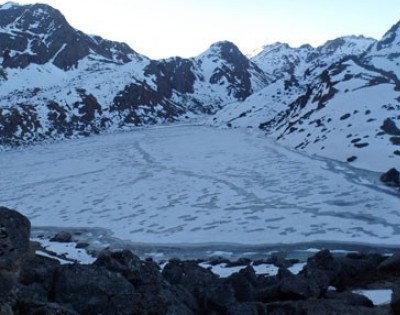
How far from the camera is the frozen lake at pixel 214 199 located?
2206cm

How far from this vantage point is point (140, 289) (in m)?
10.2

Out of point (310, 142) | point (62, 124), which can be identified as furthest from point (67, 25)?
point (310, 142)

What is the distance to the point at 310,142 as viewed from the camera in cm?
5038

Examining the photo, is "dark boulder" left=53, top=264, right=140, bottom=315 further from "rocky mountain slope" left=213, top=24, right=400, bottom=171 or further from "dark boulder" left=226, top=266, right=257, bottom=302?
"rocky mountain slope" left=213, top=24, right=400, bottom=171

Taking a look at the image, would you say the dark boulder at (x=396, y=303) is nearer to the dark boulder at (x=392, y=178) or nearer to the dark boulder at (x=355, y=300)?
the dark boulder at (x=355, y=300)

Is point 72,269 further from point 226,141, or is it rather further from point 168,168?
point 226,141

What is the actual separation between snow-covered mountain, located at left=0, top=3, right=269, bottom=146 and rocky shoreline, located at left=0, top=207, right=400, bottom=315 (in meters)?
73.7

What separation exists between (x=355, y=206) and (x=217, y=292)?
653 inches

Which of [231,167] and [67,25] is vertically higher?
[67,25]

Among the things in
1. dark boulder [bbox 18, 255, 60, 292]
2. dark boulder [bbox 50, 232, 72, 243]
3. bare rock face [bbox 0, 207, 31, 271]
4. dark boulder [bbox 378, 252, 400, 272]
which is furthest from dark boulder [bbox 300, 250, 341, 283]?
dark boulder [bbox 50, 232, 72, 243]

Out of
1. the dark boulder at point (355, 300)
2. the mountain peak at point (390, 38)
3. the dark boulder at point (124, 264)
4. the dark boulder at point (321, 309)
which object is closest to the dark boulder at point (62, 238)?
the dark boulder at point (124, 264)

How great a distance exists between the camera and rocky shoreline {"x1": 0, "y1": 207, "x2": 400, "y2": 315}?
7.99 meters

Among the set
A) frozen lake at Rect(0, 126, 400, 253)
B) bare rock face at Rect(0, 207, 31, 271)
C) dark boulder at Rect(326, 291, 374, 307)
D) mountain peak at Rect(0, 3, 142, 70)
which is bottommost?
frozen lake at Rect(0, 126, 400, 253)

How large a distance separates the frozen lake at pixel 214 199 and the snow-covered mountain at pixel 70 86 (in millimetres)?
46027
